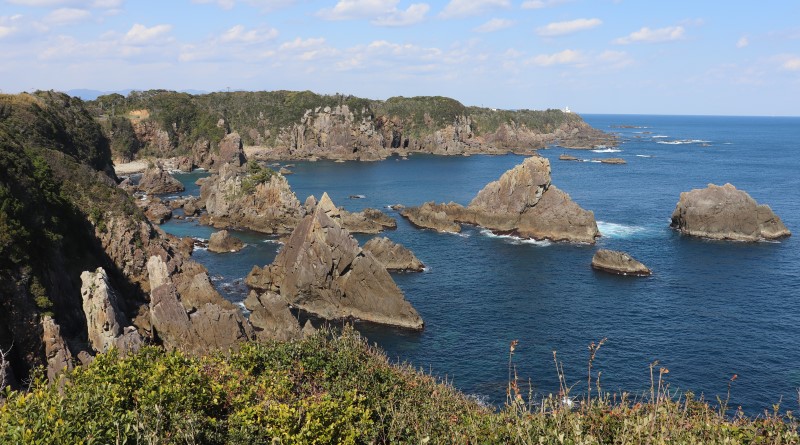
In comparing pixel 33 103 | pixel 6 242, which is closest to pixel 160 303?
pixel 6 242

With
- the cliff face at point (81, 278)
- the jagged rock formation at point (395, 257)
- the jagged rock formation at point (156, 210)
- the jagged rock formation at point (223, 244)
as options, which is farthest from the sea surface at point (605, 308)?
the cliff face at point (81, 278)

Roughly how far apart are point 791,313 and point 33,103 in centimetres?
13008

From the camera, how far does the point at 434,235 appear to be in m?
98.9

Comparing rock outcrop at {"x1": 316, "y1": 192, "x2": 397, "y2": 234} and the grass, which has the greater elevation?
the grass

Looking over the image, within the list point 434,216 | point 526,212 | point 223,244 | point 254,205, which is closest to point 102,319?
point 223,244

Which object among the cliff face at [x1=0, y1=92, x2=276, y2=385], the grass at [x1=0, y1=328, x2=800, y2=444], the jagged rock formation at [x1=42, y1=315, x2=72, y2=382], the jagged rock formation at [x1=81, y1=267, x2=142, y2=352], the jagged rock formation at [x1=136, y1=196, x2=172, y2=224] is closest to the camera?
the grass at [x1=0, y1=328, x2=800, y2=444]

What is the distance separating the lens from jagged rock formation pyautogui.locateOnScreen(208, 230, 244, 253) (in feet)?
283

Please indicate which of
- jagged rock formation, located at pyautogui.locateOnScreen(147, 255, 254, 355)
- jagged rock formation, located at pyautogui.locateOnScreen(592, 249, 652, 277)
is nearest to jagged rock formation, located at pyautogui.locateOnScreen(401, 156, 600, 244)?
jagged rock formation, located at pyautogui.locateOnScreen(592, 249, 652, 277)

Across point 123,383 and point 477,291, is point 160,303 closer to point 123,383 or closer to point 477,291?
point 123,383

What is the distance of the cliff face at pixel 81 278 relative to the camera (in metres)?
38.7

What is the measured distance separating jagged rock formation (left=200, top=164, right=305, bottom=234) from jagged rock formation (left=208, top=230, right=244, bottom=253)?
Answer: 11973 mm

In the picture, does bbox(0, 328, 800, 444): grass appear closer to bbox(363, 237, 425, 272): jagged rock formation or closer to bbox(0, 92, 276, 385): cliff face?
bbox(0, 92, 276, 385): cliff face

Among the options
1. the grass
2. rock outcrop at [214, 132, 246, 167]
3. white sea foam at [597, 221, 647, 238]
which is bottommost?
white sea foam at [597, 221, 647, 238]

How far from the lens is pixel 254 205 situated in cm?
10725
